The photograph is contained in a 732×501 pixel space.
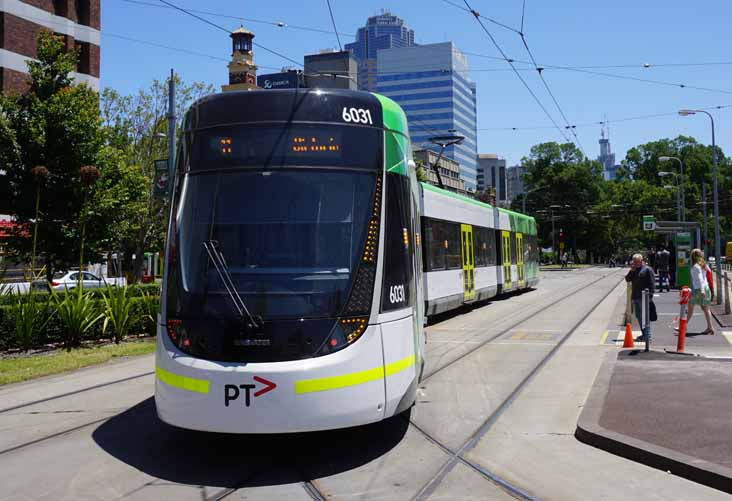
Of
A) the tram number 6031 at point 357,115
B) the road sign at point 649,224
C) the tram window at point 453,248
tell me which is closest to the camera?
the tram number 6031 at point 357,115

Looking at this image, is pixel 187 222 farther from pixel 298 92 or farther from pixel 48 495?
pixel 48 495

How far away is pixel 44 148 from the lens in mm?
17344

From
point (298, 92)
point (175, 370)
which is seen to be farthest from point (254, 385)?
point (298, 92)

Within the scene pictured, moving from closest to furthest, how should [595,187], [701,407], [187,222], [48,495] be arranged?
[48,495] → [187,222] → [701,407] → [595,187]

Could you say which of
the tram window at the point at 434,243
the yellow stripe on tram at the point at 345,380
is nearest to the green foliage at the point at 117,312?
the tram window at the point at 434,243

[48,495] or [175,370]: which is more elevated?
[175,370]

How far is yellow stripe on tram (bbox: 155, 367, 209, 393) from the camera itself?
5.81 m

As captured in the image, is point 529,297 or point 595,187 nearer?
point 529,297

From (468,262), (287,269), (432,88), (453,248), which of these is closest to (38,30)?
(468,262)

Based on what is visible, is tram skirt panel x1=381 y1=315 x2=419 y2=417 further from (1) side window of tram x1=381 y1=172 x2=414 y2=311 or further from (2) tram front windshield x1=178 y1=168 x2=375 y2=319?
(2) tram front windshield x1=178 y1=168 x2=375 y2=319

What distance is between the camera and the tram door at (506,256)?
2516 centimetres

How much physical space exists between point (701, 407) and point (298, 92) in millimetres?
5275

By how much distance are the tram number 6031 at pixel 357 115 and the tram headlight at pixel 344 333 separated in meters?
1.91

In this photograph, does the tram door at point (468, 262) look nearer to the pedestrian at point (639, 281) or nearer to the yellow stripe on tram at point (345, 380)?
the pedestrian at point (639, 281)
